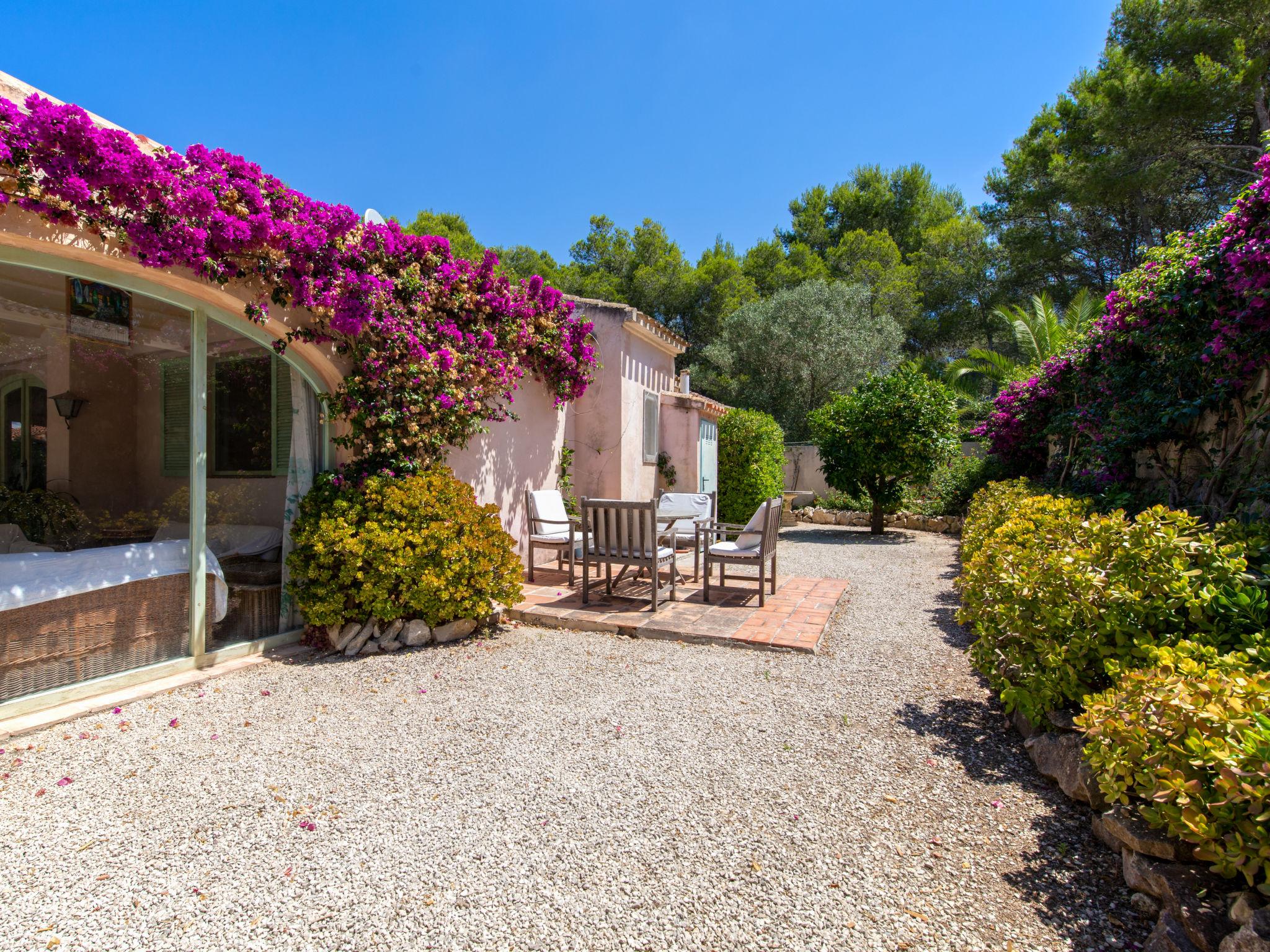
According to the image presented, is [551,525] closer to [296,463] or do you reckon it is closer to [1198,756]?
[296,463]

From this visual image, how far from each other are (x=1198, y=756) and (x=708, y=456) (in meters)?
10.8

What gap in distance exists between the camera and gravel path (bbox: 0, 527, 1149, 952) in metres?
2.06

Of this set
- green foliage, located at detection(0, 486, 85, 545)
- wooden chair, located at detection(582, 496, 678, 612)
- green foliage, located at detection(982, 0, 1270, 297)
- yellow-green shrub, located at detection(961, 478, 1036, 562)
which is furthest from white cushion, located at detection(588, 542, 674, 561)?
green foliage, located at detection(982, 0, 1270, 297)

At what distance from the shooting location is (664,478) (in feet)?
38.4

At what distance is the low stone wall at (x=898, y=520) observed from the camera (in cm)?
1425

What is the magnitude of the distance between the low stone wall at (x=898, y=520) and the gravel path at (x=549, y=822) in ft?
36.1

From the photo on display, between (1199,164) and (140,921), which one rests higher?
(1199,164)

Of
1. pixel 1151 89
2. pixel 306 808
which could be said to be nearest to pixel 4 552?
pixel 306 808

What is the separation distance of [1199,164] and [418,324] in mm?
17771

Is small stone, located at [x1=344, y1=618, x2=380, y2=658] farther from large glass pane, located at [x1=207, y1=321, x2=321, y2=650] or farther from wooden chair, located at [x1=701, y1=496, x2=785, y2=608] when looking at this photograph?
wooden chair, located at [x1=701, y1=496, x2=785, y2=608]

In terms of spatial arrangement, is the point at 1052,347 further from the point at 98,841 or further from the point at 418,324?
the point at 98,841

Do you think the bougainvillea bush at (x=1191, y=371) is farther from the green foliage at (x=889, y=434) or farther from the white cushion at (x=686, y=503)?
the green foliage at (x=889, y=434)

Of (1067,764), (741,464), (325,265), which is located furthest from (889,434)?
(325,265)

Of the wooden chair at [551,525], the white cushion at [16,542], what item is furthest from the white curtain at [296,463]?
the wooden chair at [551,525]
